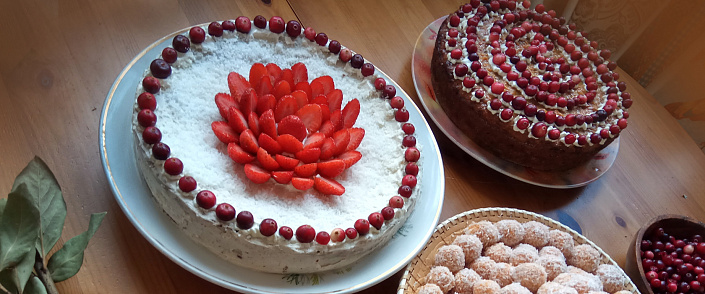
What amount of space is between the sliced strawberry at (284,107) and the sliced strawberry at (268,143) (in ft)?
0.25

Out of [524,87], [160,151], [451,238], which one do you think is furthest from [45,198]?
[524,87]

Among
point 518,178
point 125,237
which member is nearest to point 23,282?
point 125,237

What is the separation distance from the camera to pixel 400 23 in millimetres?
1902

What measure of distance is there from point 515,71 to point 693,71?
3.08ft

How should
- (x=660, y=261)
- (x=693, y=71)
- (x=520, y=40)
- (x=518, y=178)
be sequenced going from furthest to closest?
(x=693, y=71) → (x=520, y=40) → (x=518, y=178) → (x=660, y=261)

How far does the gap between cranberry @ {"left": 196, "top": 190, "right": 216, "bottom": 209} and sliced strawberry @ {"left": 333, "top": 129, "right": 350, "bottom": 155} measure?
312mm

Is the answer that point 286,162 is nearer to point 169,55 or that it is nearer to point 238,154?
point 238,154

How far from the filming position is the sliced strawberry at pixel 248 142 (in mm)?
1129

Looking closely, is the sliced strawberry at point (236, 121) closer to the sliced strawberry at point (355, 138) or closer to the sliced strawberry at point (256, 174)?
the sliced strawberry at point (256, 174)

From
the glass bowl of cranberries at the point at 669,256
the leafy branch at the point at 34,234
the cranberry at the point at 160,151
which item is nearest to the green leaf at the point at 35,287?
the leafy branch at the point at 34,234

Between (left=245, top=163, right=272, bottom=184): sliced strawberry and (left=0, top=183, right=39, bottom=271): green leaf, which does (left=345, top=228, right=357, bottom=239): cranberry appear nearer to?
(left=245, top=163, right=272, bottom=184): sliced strawberry

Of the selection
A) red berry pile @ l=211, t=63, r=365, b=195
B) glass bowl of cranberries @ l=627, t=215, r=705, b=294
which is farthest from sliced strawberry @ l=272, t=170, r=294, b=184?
glass bowl of cranberries @ l=627, t=215, r=705, b=294

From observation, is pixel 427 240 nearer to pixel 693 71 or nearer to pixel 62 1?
pixel 62 1

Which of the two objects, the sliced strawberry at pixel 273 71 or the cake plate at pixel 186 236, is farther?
the sliced strawberry at pixel 273 71
